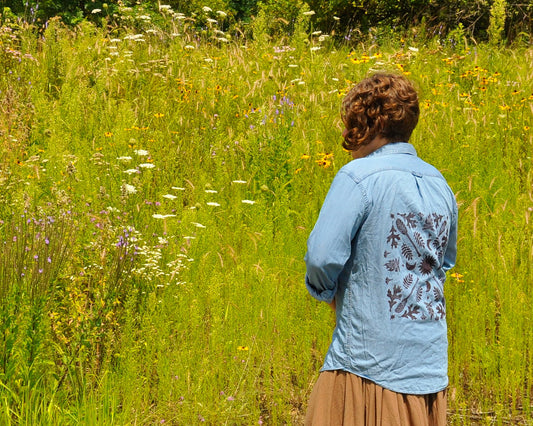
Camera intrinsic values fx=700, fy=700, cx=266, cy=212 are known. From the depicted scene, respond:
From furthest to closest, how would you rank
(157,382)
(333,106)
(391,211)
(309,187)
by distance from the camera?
(333,106) → (309,187) → (157,382) → (391,211)

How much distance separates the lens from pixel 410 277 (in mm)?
2217

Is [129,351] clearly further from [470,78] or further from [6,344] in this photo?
[470,78]

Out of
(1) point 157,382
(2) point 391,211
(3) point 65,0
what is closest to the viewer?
(2) point 391,211

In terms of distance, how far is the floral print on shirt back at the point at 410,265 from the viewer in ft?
7.22

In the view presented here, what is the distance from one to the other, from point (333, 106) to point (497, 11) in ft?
6.36

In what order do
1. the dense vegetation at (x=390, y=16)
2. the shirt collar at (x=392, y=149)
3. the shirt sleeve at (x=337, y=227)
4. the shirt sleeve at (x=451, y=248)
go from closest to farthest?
the shirt sleeve at (x=337, y=227)
the shirt collar at (x=392, y=149)
the shirt sleeve at (x=451, y=248)
the dense vegetation at (x=390, y=16)

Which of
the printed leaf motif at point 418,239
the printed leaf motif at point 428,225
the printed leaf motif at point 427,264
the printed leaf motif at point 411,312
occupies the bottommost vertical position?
the printed leaf motif at point 411,312

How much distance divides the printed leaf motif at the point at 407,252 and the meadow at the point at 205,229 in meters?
0.87

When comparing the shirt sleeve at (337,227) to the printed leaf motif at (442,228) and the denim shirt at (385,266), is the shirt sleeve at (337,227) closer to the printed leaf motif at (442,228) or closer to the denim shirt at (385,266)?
the denim shirt at (385,266)

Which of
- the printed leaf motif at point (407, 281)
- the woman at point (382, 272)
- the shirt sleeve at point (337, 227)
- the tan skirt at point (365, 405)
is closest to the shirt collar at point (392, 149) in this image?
the woman at point (382, 272)

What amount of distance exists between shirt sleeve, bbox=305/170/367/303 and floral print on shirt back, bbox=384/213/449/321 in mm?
123

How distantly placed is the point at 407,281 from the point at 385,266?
0.08 m

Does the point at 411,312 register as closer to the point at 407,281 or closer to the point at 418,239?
the point at 407,281

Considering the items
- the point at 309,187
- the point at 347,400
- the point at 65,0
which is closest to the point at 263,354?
the point at 347,400
